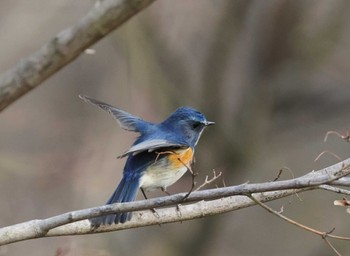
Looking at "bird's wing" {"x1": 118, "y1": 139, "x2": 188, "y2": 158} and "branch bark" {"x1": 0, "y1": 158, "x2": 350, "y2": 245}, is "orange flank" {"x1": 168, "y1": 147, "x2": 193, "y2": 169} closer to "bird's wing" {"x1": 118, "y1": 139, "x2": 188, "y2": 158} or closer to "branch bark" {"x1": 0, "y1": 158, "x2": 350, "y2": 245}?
"bird's wing" {"x1": 118, "y1": 139, "x2": 188, "y2": 158}

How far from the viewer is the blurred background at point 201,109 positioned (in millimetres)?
6809

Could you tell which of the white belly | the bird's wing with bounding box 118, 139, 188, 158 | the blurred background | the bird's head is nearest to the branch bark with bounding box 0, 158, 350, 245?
the bird's wing with bounding box 118, 139, 188, 158

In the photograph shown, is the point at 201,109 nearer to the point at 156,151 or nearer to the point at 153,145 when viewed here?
the point at 156,151

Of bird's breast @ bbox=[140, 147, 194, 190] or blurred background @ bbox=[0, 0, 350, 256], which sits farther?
blurred background @ bbox=[0, 0, 350, 256]

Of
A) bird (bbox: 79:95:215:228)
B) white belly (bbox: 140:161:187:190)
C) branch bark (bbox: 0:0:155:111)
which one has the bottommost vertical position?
white belly (bbox: 140:161:187:190)

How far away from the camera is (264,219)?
805 cm

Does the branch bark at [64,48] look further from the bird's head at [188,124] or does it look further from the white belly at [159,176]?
the bird's head at [188,124]

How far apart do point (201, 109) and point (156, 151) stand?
9.25 ft

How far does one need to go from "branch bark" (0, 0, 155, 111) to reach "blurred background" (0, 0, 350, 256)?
13.4ft

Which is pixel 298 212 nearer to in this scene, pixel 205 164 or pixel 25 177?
pixel 205 164

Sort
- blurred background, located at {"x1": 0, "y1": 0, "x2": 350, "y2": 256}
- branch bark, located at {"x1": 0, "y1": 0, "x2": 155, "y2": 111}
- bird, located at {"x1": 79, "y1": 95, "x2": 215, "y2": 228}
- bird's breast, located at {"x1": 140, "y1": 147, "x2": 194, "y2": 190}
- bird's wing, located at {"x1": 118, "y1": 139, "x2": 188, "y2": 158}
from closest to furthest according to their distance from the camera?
branch bark, located at {"x1": 0, "y1": 0, "x2": 155, "y2": 111} → bird's wing, located at {"x1": 118, "y1": 139, "x2": 188, "y2": 158} → bird, located at {"x1": 79, "y1": 95, "x2": 215, "y2": 228} → bird's breast, located at {"x1": 140, "y1": 147, "x2": 194, "y2": 190} → blurred background, located at {"x1": 0, "y1": 0, "x2": 350, "y2": 256}

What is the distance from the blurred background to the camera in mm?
6809

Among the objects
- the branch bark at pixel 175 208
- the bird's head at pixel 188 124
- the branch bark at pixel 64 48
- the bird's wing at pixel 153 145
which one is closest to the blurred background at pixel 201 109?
the bird's head at pixel 188 124

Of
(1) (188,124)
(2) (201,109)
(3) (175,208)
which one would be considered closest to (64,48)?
(3) (175,208)
